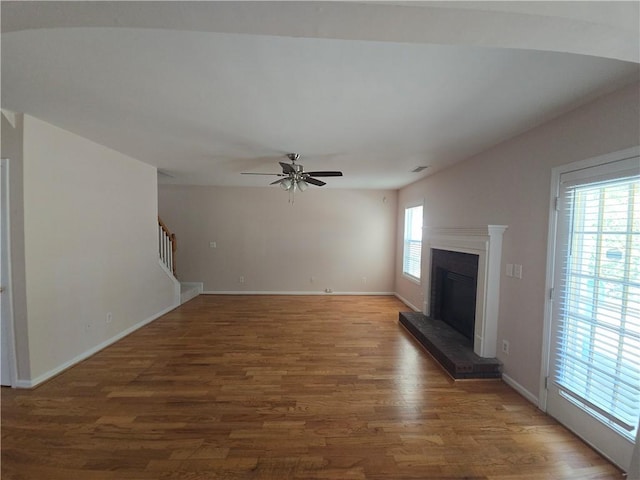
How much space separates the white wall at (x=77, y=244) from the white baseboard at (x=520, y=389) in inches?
180

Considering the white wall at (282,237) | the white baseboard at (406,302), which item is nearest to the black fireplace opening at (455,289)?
the white baseboard at (406,302)

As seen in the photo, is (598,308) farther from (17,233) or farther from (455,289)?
(17,233)

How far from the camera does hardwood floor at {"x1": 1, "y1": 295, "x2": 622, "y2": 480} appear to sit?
153 centimetres

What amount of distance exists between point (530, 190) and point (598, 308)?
43.6 inches

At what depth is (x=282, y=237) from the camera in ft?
19.0

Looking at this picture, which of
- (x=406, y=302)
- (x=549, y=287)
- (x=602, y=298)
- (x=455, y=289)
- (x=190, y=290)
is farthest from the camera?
(x=190, y=290)

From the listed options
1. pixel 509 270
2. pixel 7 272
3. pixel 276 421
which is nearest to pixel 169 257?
pixel 7 272

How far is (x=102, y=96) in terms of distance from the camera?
183 cm

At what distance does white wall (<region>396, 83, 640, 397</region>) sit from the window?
186 cm

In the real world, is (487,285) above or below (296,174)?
below

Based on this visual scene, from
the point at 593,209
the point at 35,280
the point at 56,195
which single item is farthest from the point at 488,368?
the point at 56,195

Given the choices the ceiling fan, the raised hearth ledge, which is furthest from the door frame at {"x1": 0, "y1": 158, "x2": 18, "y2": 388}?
the raised hearth ledge

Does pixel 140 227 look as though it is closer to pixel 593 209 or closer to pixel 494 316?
pixel 494 316

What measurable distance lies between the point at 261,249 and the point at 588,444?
5.38 metres
